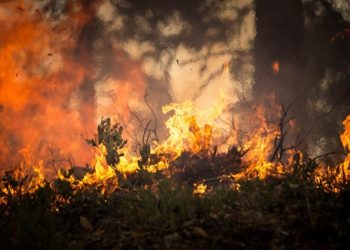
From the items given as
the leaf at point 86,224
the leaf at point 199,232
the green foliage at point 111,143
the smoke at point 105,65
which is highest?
the smoke at point 105,65

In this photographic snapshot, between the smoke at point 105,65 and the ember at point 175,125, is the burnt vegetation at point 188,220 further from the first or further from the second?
the smoke at point 105,65

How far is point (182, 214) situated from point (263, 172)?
4284mm

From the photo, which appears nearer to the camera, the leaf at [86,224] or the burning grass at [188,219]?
the burning grass at [188,219]

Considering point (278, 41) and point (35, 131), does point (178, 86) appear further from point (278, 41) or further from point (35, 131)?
point (35, 131)

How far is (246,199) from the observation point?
5.40 m

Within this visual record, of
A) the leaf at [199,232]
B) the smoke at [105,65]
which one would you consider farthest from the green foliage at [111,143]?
the smoke at [105,65]

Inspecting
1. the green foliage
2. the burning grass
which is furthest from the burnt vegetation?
the green foliage

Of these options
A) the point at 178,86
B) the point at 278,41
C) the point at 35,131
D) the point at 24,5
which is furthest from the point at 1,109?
the point at 278,41

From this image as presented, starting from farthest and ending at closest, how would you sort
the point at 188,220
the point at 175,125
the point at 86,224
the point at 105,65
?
the point at 105,65
the point at 175,125
the point at 86,224
the point at 188,220

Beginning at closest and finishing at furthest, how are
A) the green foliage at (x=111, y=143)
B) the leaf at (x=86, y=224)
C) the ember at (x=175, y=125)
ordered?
the ember at (x=175, y=125)
the leaf at (x=86, y=224)
the green foliage at (x=111, y=143)

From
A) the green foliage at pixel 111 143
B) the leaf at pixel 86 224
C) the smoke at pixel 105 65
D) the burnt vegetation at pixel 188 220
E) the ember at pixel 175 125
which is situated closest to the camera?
the burnt vegetation at pixel 188 220

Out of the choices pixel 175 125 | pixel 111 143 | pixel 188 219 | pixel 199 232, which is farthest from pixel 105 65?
pixel 199 232

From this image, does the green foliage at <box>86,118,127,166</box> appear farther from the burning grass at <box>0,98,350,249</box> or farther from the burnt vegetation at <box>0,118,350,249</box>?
the burnt vegetation at <box>0,118,350,249</box>

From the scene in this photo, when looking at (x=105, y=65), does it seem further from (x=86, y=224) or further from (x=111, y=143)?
(x=86, y=224)
